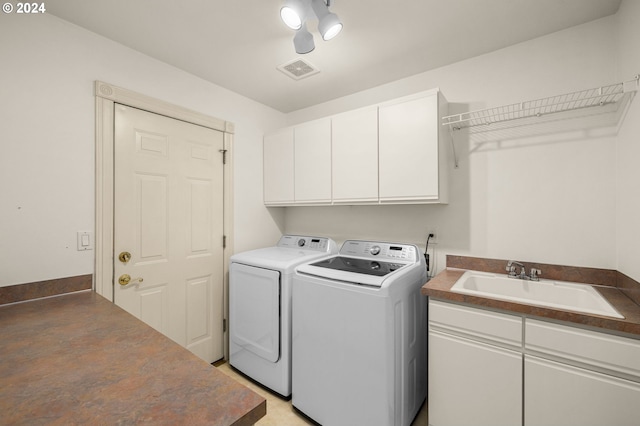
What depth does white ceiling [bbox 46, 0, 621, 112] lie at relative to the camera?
4.86 feet

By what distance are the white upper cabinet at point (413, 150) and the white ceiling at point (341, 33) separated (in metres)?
0.36

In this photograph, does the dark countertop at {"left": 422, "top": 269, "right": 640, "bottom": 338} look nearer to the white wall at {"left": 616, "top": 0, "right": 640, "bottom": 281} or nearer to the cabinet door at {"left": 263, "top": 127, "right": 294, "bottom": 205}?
the white wall at {"left": 616, "top": 0, "right": 640, "bottom": 281}

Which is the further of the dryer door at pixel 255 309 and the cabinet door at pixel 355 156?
the cabinet door at pixel 355 156

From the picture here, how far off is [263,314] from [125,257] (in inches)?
39.4

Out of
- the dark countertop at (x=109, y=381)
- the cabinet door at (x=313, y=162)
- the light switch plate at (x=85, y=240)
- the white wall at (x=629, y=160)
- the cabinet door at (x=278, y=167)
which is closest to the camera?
the dark countertop at (x=109, y=381)

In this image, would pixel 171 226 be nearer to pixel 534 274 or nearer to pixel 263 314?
pixel 263 314

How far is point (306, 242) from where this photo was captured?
2568mm

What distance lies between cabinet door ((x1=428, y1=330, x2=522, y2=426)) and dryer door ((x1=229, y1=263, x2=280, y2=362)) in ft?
3.34

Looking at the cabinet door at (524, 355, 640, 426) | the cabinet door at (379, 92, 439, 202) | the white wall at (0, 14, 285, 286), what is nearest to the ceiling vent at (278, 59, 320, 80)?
the cabinet door at (379, 92, 439, 202)

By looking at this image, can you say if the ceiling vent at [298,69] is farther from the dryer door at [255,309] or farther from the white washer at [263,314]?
the dryer door at [255,309]

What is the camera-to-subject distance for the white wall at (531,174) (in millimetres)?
1599

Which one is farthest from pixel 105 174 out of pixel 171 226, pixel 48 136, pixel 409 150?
pixel 409 150

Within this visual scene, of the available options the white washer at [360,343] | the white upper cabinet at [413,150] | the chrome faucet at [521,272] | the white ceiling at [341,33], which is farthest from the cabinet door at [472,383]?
the white ceiling at [341,33]

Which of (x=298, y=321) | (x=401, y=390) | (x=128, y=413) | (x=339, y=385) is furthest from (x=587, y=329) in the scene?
(x=128, y=413)
